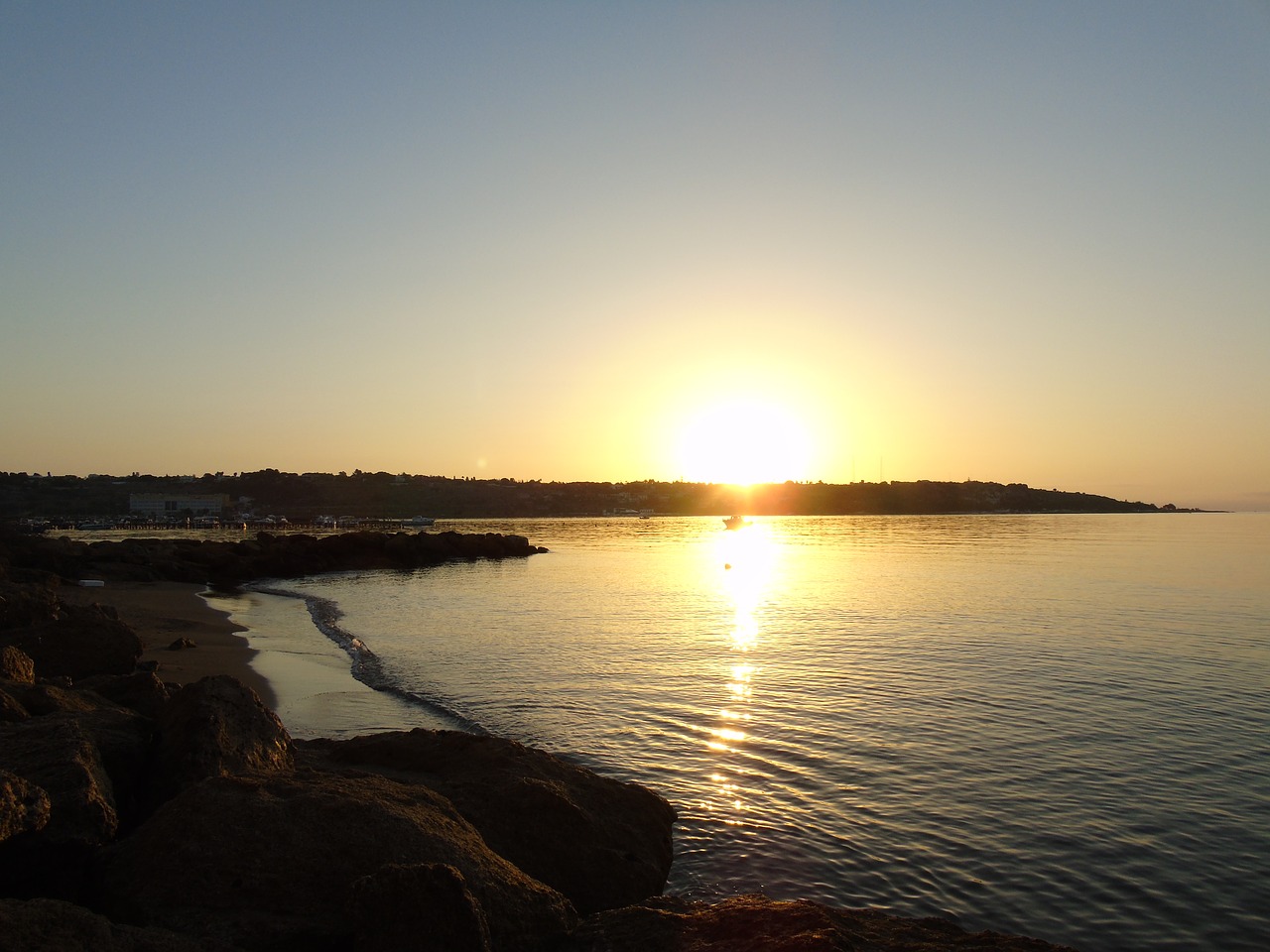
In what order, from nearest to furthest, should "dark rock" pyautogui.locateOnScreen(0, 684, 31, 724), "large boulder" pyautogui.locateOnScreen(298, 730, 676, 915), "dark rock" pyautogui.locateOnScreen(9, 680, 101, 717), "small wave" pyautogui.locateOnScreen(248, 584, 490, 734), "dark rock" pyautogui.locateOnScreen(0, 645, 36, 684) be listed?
"large boulder" pyautogui.locateOnScreen(298, 730, 676, 915)
"dark rock" pyautogui.locateOnScreen(0, 684, 31, 724)
"dark rock" pyautogui.locateOnScreen(9, 680, 101, 717)
"dark rock" pyautogui.locateOnScreen(0, 645, 36, 684)
"small wave" pyautogui.locateOnScreen(248, 584, 490, 734)

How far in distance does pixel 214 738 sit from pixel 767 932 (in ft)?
15.6

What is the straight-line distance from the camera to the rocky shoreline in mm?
4754

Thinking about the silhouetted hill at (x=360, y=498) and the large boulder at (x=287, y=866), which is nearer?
the large boulder at (x=287, y=866)

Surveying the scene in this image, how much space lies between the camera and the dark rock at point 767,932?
518cm

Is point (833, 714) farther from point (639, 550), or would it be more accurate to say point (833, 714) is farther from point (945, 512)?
point (945, 512)

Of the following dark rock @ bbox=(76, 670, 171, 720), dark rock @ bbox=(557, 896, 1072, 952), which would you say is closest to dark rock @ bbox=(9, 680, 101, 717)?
dark rock @ bbox=(76, 670, 171, 720)

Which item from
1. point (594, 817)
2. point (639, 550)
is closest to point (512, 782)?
point (594, 817)

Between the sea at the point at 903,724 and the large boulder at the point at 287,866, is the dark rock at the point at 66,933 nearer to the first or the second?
the large boulder at the point at 287,866

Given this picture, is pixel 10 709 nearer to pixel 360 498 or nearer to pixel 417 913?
pixel 417 913

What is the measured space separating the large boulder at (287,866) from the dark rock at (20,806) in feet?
1.92

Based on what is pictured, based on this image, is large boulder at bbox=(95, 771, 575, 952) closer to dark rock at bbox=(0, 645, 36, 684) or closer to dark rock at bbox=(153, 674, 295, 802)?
dark rock at bbox=(153, 674, 295, 802)

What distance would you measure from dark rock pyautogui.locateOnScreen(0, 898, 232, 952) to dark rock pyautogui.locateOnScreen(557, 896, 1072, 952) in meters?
2.30

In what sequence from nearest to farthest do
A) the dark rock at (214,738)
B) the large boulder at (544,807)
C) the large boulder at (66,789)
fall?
1. the large boulder at (66,789)
2. the large boulder at (544,807)
3. the dark rock at (214,738)

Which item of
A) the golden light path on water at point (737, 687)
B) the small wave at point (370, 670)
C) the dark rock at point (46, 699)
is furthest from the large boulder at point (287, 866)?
the small wave at point (370, 670)
